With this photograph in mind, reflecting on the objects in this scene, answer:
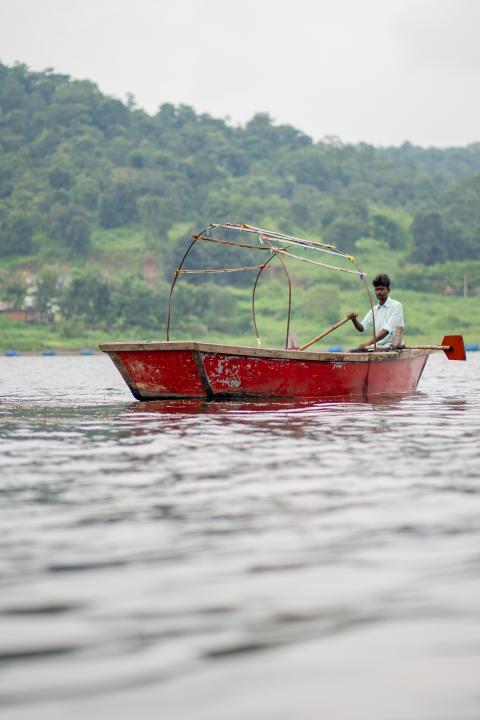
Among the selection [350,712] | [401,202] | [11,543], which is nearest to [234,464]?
[11,543]

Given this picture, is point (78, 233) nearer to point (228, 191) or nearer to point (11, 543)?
point (228, 191)

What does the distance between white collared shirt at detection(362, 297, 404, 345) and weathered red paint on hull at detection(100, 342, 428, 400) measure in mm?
1004

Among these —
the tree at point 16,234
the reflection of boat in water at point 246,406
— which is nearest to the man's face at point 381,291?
the reflection of boat in water at point 246,406

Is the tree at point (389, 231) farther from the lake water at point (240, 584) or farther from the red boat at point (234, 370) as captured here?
the lake water at point (240, 584)

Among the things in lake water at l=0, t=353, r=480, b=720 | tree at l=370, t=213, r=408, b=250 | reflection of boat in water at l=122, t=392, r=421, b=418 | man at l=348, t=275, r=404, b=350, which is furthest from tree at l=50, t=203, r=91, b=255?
lake water at l=0, t=353, r=480, b=720

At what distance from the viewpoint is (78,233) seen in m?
105

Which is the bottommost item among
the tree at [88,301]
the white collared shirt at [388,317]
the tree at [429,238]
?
the white collared shirt at [388,317]

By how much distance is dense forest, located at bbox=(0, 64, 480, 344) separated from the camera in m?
93.7

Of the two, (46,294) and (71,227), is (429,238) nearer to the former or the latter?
(71,227)

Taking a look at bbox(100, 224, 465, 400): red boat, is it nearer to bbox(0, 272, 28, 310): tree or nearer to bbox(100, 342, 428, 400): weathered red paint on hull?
bbox(100, 342, 428, 400): weathered red paint on hull

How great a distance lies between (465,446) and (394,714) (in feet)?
20.9

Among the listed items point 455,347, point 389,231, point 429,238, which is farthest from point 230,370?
point 389,231

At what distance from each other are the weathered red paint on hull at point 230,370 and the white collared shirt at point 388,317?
1.00 meters

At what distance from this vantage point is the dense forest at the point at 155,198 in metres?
93.7
